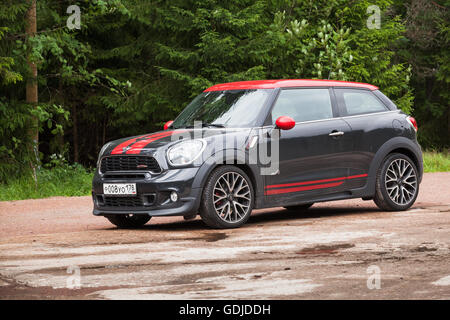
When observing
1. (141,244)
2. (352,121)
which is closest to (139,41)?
(352,121)

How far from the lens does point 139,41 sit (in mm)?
25172

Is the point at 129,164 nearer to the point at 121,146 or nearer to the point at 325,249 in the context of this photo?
the point at 121,146

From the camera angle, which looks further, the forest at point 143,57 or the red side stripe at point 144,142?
the forest at point 143,57

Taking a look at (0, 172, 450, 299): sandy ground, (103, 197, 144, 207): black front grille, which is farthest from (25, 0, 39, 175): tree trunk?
(103, 197, 144, 207): black front grille

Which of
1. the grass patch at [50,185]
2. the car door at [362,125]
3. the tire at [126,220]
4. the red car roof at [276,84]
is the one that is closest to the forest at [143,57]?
the grass patch at [50,185]

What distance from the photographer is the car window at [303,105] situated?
413 inches

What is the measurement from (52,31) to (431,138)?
2060cm

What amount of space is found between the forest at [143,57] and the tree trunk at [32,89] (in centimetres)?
2

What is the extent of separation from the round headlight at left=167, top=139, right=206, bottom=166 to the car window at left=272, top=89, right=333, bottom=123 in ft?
3.92

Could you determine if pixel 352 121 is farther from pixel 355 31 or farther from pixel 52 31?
pixel 355 31

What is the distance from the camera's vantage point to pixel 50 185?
16328mm

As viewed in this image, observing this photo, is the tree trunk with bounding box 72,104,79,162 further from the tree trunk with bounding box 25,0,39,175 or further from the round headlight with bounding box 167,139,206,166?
the round headlight with bounding box 167,139,206,166

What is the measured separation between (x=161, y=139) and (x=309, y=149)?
1842 millimetres

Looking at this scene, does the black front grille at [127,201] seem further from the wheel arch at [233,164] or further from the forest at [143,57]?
the forest at [143,57]
